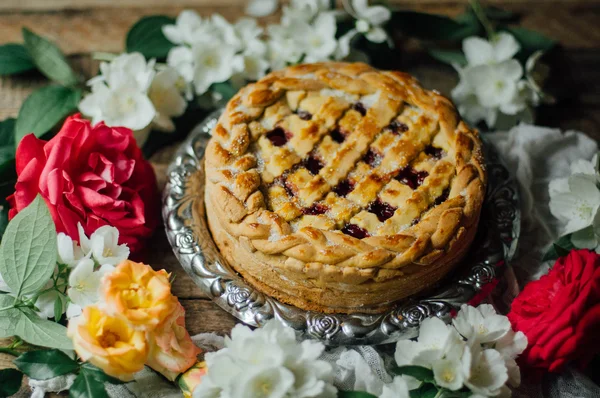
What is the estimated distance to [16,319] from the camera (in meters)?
1.12

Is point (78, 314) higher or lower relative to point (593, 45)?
higher

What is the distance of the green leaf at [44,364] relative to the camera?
3.45 feet

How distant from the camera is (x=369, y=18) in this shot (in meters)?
1.58

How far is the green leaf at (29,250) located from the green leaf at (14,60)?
2.08ft

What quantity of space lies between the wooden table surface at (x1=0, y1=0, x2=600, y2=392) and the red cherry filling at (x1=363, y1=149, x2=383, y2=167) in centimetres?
47

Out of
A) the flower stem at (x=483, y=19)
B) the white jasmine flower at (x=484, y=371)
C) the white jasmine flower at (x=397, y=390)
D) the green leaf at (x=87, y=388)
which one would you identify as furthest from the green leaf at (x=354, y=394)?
the flower stem at (x=483, y=19)

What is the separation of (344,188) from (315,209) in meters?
0.08

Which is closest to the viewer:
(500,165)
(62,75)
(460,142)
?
(460,142)

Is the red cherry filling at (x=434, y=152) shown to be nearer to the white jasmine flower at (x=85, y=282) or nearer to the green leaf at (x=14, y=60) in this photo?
the white jasmine flower at (x=85, y=282)

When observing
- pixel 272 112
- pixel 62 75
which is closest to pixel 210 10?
pixel 62 75

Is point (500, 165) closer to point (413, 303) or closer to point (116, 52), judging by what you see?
point (413, 303)

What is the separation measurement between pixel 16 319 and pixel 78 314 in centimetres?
12

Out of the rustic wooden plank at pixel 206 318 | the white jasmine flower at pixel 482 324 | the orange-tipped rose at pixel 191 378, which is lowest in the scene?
the rustic wooden plank at pixel 206 318

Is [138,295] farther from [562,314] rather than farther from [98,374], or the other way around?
[562,314]
